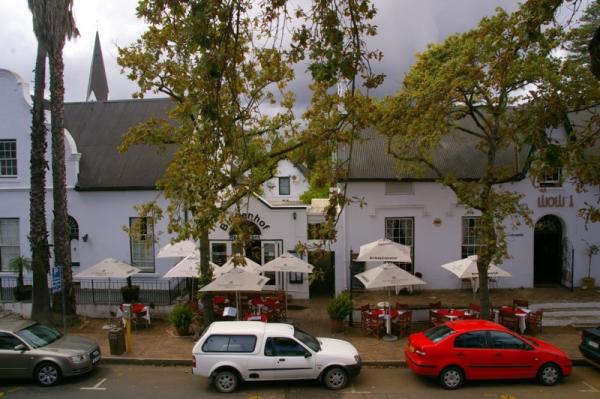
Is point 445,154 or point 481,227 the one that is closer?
point 481,227

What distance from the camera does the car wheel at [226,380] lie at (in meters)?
12.1

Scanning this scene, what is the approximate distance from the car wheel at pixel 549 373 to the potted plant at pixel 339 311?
5.90 meters

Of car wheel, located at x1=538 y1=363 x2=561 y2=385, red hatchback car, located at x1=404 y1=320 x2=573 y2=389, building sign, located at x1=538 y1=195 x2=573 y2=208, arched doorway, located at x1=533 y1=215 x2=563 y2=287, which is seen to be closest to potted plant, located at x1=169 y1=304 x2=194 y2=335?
red hatchback car, located at x1=404 y1=320 x2=573 y2=389

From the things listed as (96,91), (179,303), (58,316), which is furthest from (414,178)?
(96,91)

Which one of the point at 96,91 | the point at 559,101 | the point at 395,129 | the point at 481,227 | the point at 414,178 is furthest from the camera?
the point at 96,91

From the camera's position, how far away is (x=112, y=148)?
2222cm

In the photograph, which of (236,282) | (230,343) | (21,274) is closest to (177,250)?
(236,282)

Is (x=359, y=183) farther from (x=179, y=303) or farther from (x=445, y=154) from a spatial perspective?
(x=179, y=303)

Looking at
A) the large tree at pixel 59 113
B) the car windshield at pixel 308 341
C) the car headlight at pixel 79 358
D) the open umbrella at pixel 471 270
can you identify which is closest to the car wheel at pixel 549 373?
the open umbrella at pixel 471 270

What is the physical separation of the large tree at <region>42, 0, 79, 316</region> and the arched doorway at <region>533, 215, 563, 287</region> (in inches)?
689

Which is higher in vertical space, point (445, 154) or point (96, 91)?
point (96, 91)

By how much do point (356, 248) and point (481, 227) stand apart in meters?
7.02

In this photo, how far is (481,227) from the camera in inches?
539

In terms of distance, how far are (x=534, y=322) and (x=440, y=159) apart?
7192 mm
